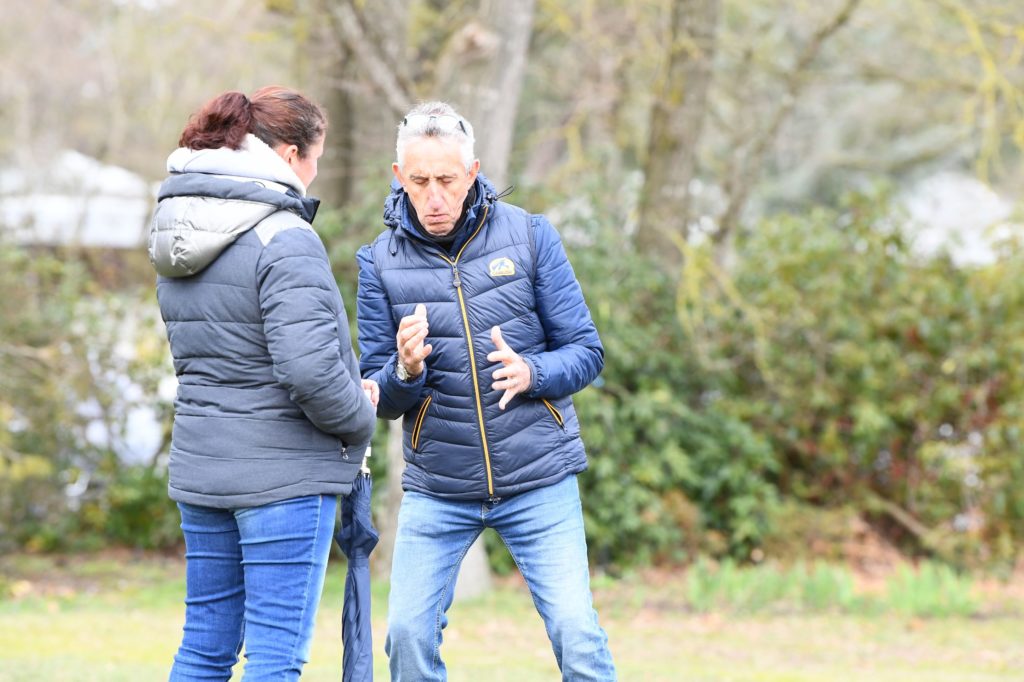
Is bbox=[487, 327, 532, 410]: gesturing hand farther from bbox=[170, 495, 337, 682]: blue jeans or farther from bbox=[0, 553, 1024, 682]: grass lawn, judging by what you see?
bbox=[0, 553, 1024, 682]: grass lawn

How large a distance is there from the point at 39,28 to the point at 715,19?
12.3 meters

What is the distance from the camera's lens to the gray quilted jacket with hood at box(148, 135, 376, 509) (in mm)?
3018

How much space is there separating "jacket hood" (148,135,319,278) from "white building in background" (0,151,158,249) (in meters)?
10.8

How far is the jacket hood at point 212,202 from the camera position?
303 centimetres

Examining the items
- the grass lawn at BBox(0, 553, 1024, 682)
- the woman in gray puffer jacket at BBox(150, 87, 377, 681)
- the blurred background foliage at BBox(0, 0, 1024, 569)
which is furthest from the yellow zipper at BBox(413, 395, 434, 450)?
the blurred background foliage at BBox(0, 0, 1024, 569)

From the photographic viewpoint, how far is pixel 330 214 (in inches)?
368

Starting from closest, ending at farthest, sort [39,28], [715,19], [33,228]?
1. [715,19]
2. [33,228]
3. [39,28]

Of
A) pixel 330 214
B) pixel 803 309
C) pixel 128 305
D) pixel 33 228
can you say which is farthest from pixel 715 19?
pixel 33 228

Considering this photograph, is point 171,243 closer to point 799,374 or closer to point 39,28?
point 799,374

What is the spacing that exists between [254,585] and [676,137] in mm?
8360

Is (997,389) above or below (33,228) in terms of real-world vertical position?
below

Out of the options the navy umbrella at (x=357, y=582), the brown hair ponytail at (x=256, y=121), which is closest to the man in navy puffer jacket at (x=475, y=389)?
the navy umbrella at (x=357, y=582)

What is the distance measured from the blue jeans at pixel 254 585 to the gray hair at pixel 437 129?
1063 mm

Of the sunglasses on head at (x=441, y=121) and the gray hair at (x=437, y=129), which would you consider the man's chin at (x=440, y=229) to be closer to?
the gray hair at (x=437, y=129)
